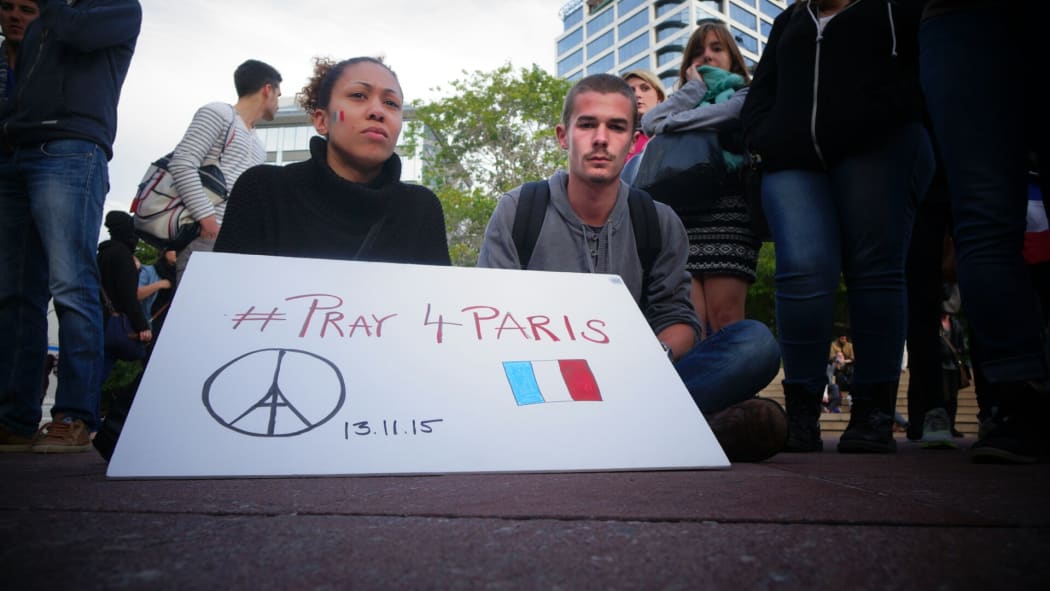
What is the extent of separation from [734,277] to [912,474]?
1.36m

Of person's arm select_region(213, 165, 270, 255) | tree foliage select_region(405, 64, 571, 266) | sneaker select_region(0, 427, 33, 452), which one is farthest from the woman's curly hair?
tree foliage select_region(405, 64, 571, 266)

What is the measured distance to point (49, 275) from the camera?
233 centimetres

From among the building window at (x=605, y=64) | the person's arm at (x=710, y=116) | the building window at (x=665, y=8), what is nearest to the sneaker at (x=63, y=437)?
the person's arm at (x=710, y=116)

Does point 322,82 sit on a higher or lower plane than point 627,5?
lower

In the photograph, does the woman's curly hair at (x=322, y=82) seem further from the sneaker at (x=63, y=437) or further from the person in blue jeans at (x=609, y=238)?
the sneaker at (x=63, y=437)

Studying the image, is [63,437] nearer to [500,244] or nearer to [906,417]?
[500,244]

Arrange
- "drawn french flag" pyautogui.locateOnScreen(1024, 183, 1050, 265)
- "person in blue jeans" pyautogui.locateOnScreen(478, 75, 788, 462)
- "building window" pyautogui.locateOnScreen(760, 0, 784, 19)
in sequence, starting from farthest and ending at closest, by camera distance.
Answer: "building window" pyautogui.locateOnScreen(760, 0, 784, 19)
"drawn french flag" pyautogui.locateOnScreen(1024, 183, 1050, 265)
"person in blue jeans" pyautogui.locateOnScreen(478, 75, 788, 462)

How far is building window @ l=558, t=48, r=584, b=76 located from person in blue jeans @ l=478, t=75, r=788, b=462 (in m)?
57.2

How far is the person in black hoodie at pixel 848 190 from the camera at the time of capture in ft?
6.65

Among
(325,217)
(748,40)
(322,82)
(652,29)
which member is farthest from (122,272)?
(748,40)

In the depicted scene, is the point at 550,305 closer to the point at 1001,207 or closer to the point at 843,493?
the point at 843,493

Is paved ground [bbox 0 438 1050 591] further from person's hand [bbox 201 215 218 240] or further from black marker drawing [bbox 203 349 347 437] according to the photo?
person's hand [bbox 201 215 218 240]

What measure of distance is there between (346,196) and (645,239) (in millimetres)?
916

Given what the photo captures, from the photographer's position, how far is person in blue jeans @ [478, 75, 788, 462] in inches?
70.0
